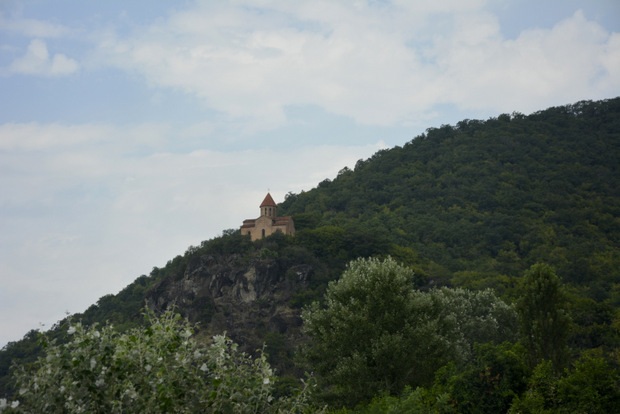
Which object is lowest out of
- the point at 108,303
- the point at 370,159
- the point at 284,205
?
the point at 108,303

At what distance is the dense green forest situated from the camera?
947 inches

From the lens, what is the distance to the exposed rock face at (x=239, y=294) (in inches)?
3625

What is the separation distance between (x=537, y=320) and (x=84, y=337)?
33.2m

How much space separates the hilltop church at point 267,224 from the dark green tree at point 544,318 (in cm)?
7171

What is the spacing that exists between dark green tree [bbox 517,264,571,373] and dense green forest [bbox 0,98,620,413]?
89 mm

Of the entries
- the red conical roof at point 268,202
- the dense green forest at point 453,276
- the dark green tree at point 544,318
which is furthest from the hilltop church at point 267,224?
the dark green tree at point 544,318

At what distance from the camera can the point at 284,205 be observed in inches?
5945

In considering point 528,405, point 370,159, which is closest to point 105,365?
point 528,405

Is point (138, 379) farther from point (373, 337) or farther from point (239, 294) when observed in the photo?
point (239, 294)

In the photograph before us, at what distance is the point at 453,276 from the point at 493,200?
5600 centimetres

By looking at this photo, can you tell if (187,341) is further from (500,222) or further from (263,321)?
(500,222)

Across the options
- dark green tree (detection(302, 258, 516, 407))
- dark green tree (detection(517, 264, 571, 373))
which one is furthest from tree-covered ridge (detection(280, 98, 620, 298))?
dark green tree (detection(302, 258, 516, 407))

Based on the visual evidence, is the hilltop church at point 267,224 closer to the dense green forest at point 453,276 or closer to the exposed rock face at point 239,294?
the dense green forest at point 453,276

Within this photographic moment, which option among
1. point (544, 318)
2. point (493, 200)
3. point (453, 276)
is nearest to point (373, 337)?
point (544, 318)
